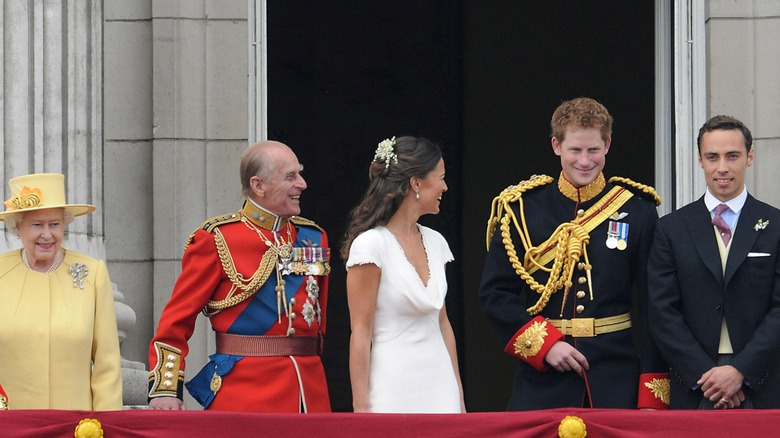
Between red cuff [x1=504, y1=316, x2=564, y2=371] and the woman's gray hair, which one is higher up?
the woman's gray hair

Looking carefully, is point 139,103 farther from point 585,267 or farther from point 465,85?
point 465,85

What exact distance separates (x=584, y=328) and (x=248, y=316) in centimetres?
128

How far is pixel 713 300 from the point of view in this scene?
5539 millimetres

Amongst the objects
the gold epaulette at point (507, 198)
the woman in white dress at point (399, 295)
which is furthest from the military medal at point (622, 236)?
the woman in white dress at point (399, 295)

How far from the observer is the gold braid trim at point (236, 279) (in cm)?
588

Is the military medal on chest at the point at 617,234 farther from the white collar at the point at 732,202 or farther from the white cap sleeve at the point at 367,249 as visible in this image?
the white cap sleeve at the point at 367,249

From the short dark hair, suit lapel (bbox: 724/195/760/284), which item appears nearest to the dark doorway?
the short dark hair

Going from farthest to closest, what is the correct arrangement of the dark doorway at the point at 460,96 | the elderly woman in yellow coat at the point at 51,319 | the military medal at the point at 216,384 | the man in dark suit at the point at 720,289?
1. the dark doorway at the point at 460,96
2. the military medal at the point at 216,384
3. the elderly woman in yellow coat at the point at 51,319
4. the man in dark suit at the point at 720,289

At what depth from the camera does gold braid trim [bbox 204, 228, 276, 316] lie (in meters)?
5.88

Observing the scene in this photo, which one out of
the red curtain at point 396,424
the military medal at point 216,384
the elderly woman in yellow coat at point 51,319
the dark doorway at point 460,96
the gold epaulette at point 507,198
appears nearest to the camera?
the red curtain at point 396,424

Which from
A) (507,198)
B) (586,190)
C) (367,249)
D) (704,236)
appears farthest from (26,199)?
(704,236)

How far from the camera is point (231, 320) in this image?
5910 mm

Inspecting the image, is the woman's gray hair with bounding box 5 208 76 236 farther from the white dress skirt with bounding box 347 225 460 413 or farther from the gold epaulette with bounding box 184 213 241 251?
the white dress skirt with bounding box 347 225 460 413

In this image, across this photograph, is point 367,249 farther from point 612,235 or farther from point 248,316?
point 612,235
